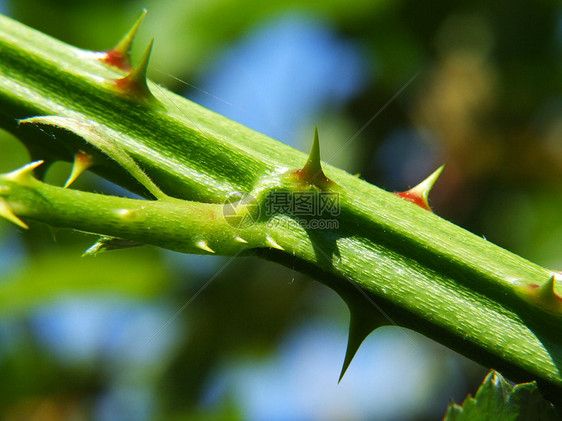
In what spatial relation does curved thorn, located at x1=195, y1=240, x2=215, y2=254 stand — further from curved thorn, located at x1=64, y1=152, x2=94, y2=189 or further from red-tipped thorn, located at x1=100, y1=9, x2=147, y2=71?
red-tipped thorn, located at x1=100, y1=9, x2=147, y2=71

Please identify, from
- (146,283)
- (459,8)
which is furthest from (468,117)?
(146,283)

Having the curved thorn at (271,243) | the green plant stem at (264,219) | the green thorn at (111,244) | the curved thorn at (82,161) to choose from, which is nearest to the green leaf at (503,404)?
the green plant stem at (264,219)

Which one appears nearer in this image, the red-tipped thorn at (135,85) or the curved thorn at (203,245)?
the curved thorn at (203,245)

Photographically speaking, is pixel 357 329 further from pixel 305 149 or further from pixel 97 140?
pixel 305 149

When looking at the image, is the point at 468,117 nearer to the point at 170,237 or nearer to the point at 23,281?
the point at 23,281

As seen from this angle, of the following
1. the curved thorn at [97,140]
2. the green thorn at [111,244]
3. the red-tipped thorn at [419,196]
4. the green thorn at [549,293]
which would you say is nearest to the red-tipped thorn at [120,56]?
the curved thorn at [97,140]

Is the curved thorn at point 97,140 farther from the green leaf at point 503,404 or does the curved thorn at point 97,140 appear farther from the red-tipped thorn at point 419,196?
the green leaf at point 503,404

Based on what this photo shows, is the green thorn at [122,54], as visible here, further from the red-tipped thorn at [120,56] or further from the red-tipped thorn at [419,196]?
the red-tipped thorn at [419,196]

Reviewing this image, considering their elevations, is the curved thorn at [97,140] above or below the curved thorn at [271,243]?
above
